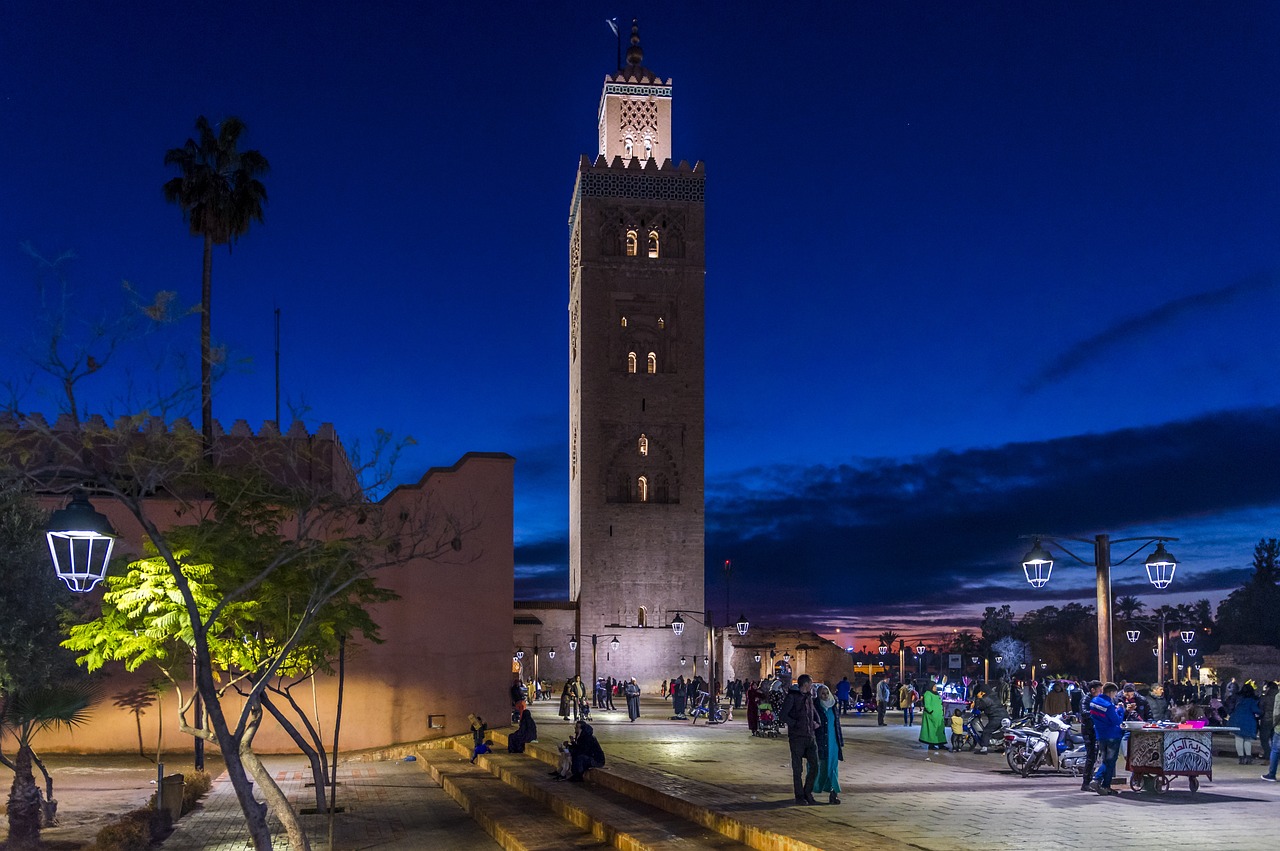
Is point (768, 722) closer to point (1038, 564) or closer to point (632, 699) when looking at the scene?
point (632, 699)

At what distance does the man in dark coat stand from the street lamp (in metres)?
6.95

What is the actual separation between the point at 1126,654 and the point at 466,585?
74.0m

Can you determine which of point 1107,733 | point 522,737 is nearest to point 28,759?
point 522,737

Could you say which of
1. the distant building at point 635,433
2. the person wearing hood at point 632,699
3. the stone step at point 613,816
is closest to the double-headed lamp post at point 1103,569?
the stone step at point 613,816

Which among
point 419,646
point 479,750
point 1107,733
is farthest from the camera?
point 419,646

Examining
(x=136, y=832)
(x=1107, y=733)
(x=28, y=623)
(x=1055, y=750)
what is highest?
(x=28, y=623)

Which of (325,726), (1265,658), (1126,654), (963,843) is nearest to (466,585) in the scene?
(325,726)

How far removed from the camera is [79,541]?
862 centimetres

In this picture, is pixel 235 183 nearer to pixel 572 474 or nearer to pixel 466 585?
pixel 466 585

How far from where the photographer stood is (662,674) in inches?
2090

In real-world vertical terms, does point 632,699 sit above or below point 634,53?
below

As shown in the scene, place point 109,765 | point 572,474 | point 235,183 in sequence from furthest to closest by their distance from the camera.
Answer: point 572,474, point 235,183, point 109,765

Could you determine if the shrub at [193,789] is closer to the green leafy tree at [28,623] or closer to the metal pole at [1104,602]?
the green leafy tree at [28,623]

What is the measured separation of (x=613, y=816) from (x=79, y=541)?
692 cm
